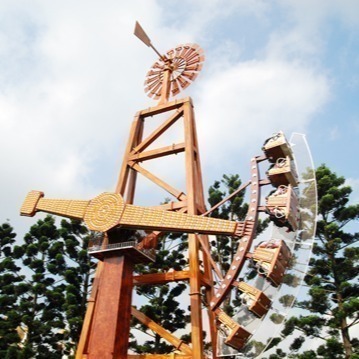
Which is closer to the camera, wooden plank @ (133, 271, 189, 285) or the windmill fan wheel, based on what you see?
wooden plank @ (133, 271, 189, 285)

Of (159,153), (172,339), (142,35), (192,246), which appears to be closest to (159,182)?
(159,153)

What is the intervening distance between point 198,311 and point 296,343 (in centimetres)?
559

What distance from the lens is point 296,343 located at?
14.9m

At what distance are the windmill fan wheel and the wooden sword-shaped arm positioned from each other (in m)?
6.27

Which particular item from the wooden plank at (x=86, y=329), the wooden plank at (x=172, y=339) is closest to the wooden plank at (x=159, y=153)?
the wooden plank at (x=86, y=329)

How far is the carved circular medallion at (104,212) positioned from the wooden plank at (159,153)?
3.24m

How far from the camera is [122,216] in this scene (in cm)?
1051

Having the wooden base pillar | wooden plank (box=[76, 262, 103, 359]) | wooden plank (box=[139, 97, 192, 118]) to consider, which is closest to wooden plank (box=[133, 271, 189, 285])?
wooden plank (box=[76, 262, 103, 359])

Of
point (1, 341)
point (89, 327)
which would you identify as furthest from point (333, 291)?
point (1, 341)

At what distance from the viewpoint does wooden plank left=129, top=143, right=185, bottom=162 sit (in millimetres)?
13719

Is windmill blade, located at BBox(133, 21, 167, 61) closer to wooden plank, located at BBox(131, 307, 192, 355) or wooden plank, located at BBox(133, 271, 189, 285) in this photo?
wooden plank, located at BBox(133, 271, 189, 285)

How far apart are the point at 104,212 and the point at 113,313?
2321mm

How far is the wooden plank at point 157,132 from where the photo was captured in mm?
14578

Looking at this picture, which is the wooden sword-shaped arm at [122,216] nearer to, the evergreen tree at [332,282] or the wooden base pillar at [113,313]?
the wooden base pillar at [113,313]
